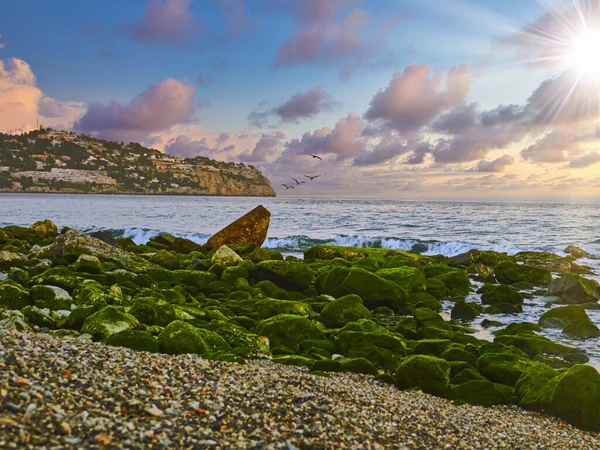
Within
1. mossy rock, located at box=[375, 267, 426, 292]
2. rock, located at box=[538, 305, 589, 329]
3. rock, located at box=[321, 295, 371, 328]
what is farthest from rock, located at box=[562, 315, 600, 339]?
rock, located at box=[321, 295, 371, 328]

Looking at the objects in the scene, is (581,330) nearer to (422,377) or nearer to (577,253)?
(422,377)

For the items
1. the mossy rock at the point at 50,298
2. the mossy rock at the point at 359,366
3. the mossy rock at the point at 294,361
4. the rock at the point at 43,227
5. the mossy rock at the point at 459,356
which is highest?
the rock at the point at 43,227

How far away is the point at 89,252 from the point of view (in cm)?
1550

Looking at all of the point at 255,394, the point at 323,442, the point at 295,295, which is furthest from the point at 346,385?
the point at 295,295

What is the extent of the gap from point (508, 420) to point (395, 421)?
2.23 meters

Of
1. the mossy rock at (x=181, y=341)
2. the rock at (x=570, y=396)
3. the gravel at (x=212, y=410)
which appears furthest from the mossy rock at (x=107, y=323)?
the rock at (x=570, y=396)

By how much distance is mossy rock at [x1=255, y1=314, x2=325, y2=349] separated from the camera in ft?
30.6

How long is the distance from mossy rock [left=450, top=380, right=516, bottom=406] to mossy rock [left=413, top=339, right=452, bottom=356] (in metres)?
1.84

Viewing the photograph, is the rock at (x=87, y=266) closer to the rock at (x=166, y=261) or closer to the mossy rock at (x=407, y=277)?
the rock at (x=166, y=261)

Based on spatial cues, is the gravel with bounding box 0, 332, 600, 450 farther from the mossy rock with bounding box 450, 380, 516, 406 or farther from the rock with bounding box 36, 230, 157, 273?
the rock with bounding box 36, 230, 157, 273

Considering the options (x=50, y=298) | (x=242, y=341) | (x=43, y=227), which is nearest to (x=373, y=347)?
(x=242, y=341)

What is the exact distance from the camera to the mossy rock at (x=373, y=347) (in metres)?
8.84

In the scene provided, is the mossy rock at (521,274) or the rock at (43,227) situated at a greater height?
the rock at (43,227)

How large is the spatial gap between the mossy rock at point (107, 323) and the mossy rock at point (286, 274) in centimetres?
712
